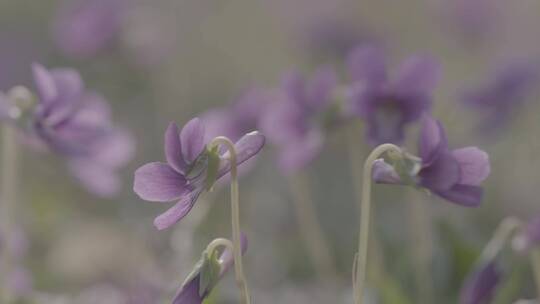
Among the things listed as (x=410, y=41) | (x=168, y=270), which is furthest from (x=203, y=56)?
(x=168, y=270)

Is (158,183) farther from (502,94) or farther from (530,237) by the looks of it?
(502,94)

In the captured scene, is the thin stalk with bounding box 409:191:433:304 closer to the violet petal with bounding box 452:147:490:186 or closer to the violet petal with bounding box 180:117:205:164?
the violet petal with bounding box 452:147:490:186

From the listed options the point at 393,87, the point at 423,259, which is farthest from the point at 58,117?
the point at 423,259

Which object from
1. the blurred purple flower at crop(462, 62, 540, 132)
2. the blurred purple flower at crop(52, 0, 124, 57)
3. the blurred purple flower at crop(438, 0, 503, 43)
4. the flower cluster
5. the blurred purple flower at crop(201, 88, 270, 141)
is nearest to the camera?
the flower cluster

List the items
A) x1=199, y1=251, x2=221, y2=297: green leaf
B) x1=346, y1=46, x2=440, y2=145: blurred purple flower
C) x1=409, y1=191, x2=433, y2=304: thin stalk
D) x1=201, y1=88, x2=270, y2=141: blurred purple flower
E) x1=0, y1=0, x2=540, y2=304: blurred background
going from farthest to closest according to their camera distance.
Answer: x1=201, y1=88, x2=270, y2=141: blurred purple flower
x1=0, y1=0, x2=540, y2=304: blurred background
x1=409, y1=191, x2=433, y2=304: thin stalk
x1=346, y1=46, x2=440, y2=145: blurred purple flower
x1=199, y1=251, x2=221, y2=297: green leaf

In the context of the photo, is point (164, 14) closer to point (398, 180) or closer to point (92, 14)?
point (92, 14)

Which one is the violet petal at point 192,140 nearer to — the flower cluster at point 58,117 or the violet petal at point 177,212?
the violet petal at point 177,212

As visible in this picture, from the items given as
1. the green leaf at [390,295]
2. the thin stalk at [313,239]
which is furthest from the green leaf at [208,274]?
the thin stalk at [313,239]

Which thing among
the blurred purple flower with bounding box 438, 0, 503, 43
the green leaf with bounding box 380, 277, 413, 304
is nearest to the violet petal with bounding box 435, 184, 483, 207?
the green leaf with bounding box 380, 277, 413, 304
